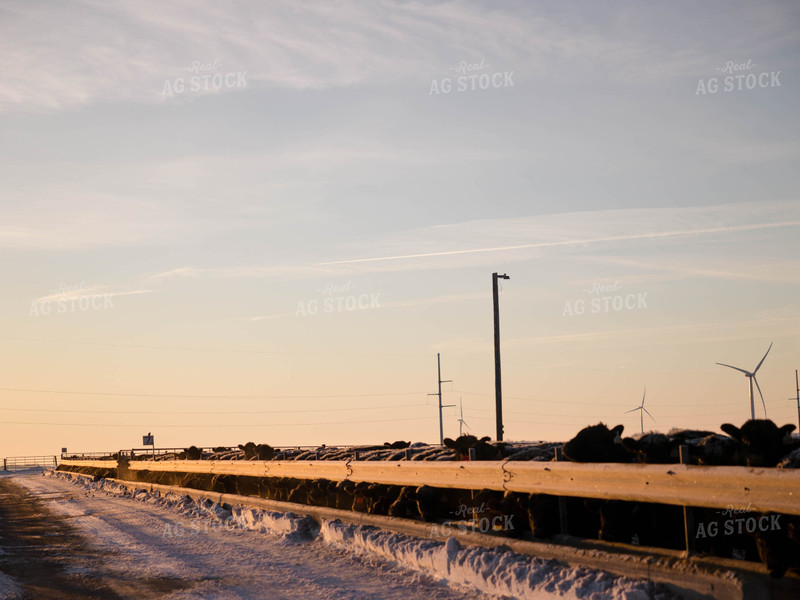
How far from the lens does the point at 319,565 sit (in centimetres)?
1106

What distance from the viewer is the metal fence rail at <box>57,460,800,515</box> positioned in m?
6.34

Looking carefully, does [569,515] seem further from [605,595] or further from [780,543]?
[780,543]

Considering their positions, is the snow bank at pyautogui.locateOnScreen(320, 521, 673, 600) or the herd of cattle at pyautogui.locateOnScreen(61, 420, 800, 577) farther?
the snow bank at pyautogui.locateOnScreen(320, 521, 673, 600)

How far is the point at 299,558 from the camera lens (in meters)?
11.8

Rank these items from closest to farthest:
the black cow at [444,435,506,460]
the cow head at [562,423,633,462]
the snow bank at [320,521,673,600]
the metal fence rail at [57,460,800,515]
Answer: the metal fence rail at [57,460,800,515] → the snow bank at [320,521,673,600] → the cow head at [562,423,633,462] → the black cow at [444,435,506,460]

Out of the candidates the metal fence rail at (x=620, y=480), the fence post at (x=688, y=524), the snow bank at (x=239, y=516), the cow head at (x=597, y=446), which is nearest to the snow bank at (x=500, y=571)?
the fence post at (x=688, y=524)

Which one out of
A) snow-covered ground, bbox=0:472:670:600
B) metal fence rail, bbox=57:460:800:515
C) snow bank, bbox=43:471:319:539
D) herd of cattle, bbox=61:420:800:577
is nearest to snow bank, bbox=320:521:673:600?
snow-covered ground, bbox=0:472:670:600

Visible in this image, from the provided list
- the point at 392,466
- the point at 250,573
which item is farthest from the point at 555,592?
the point at 392,466

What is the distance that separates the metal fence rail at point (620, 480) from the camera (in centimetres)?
634

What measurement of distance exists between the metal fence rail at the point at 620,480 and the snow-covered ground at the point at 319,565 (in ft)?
2.55

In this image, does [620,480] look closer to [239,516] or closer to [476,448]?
[476,448]

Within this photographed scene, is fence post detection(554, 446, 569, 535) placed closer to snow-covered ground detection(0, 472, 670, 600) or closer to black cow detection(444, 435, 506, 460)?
snow-covered ground detection(0, 472, 670, 600)

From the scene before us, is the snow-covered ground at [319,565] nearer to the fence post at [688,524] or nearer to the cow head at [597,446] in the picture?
the fence post at [688,524]

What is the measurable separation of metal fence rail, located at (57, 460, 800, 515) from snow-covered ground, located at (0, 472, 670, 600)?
0.78 meters
